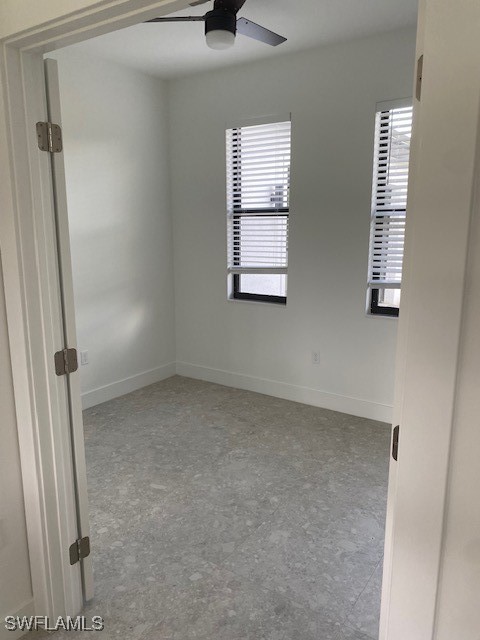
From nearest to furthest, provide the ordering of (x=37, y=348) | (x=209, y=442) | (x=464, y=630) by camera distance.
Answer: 1. (x=464, y=630)
2. (x=37, y=348)
3. (x=209, y=442)

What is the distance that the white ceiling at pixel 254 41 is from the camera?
9.28 ft

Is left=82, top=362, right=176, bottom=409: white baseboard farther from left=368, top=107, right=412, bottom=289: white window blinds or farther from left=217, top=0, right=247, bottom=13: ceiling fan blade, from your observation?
left=217, top=0, right=247, bottom=13: ceiling fan blade

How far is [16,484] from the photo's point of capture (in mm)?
1699

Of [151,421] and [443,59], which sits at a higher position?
[443,59]

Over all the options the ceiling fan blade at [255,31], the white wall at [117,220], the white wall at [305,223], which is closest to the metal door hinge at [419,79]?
the ceiling fan blade at [255,31]

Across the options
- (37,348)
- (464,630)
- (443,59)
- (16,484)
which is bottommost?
(16,484)

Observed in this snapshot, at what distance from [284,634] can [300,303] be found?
260cm

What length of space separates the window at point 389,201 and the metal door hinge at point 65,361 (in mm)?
2483

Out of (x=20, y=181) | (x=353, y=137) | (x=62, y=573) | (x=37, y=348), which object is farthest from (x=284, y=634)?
(x=353, y=137)

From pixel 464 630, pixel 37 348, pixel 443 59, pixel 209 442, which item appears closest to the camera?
pixel 443 59

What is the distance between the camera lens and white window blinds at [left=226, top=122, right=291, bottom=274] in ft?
13.0

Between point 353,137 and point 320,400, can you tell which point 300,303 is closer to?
point 320,400

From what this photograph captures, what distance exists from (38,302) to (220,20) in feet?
6.09

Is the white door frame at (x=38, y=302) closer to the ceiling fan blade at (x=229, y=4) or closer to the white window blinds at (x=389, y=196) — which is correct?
the ceiling fan blade at (x=229, y=4)
